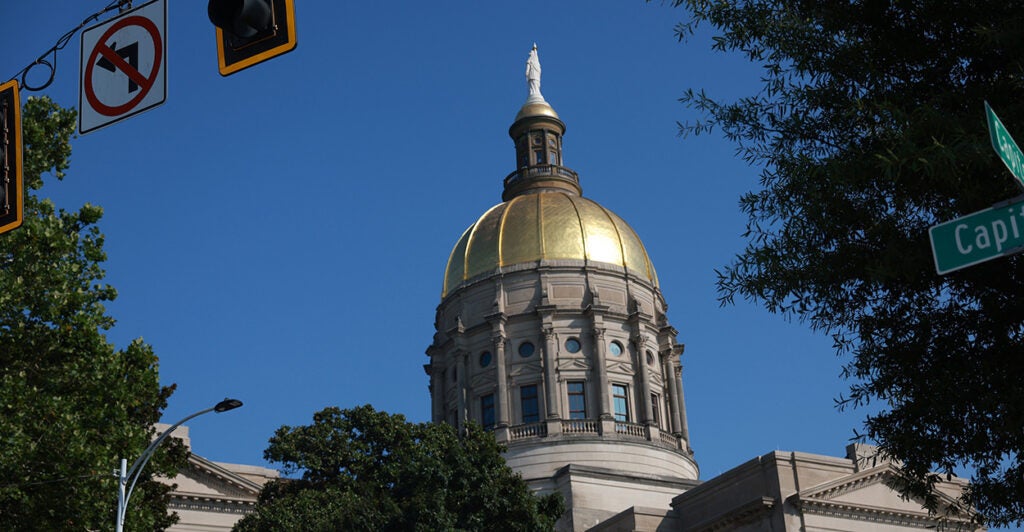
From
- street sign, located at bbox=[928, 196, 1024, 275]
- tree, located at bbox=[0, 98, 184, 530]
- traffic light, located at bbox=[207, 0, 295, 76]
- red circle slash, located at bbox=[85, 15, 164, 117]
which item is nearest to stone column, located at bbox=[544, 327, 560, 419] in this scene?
tree, located at bbox=[0, 98, 184, 530]

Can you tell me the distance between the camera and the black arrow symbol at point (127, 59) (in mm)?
11789

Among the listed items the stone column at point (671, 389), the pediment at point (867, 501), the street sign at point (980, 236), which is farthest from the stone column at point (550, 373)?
the street sign at point (980, 236)

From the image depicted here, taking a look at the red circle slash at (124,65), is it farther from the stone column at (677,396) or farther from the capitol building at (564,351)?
the stone column at (677,396)

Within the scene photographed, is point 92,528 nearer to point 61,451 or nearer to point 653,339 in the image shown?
point 61,451

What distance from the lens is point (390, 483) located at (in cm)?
4428

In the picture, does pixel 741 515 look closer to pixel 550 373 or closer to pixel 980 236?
pixel 550 373

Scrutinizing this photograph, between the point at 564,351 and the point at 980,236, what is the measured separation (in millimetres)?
61845

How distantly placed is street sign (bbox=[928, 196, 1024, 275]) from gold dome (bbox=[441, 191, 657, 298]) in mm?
63907

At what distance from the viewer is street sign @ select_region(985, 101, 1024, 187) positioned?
31.5 ft

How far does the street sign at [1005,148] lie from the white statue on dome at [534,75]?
255 ft

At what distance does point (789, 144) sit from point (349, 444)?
30585 mm

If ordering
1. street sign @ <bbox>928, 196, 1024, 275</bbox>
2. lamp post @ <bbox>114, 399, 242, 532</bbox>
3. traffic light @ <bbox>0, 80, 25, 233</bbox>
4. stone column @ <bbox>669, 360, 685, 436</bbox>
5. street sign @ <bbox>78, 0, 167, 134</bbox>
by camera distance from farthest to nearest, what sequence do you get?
stone column @ <bbox>669, 360, 685, 436</bbox> < lamp post @ <bbox>114, 399, 242, 532</bbox> < street sign @ <bbox>78, 0, 167, 134</bbox> < traffic light @ <bbox>0, 80, 25, 233</bbox> < street sign @ <bbox>928, 196, 1024, 275</bbox>

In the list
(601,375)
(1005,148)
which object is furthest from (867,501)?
(1005,148)

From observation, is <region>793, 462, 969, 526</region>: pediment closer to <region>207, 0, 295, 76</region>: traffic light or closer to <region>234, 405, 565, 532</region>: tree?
<region>234, 405, 565, 532</region>: tree
